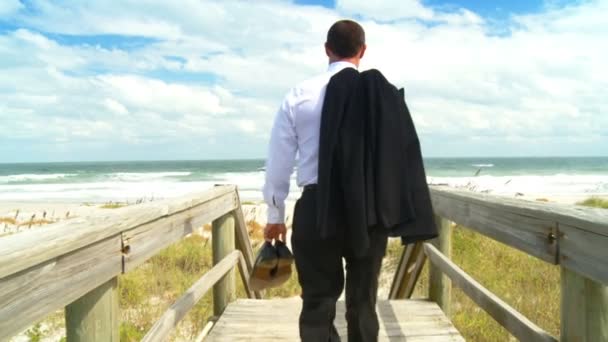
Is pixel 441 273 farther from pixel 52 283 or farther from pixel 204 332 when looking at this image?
pixel 52 283

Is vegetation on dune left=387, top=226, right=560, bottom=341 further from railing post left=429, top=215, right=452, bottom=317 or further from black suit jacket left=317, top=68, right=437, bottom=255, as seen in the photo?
black suit jacket left=317, top=68, right=437, bottom=255

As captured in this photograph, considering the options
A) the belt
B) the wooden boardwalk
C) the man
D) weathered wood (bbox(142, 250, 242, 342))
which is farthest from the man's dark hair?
the wooden boardwalk

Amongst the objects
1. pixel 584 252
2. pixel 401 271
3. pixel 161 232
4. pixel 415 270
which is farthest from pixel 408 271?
pixel 584 252

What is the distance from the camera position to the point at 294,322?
365 cm

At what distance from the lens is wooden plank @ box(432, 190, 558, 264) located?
5.76 ft

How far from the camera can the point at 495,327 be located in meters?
4.21

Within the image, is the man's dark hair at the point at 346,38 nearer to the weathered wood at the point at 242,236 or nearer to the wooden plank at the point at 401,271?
the weathered wood at the point at 242,236

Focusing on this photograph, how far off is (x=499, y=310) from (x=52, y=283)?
1824 millimetres

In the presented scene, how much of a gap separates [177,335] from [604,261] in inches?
146

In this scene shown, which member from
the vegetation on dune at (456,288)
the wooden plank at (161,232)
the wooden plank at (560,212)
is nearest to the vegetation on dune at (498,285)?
the vegetation on dune at (456,288)

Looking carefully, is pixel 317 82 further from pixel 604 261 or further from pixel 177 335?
pixel 177 335

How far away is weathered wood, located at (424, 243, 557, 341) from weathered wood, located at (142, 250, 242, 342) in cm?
142

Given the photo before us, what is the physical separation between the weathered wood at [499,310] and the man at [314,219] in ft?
1.75

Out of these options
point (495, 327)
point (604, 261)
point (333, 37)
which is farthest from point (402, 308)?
point (604, 261)
